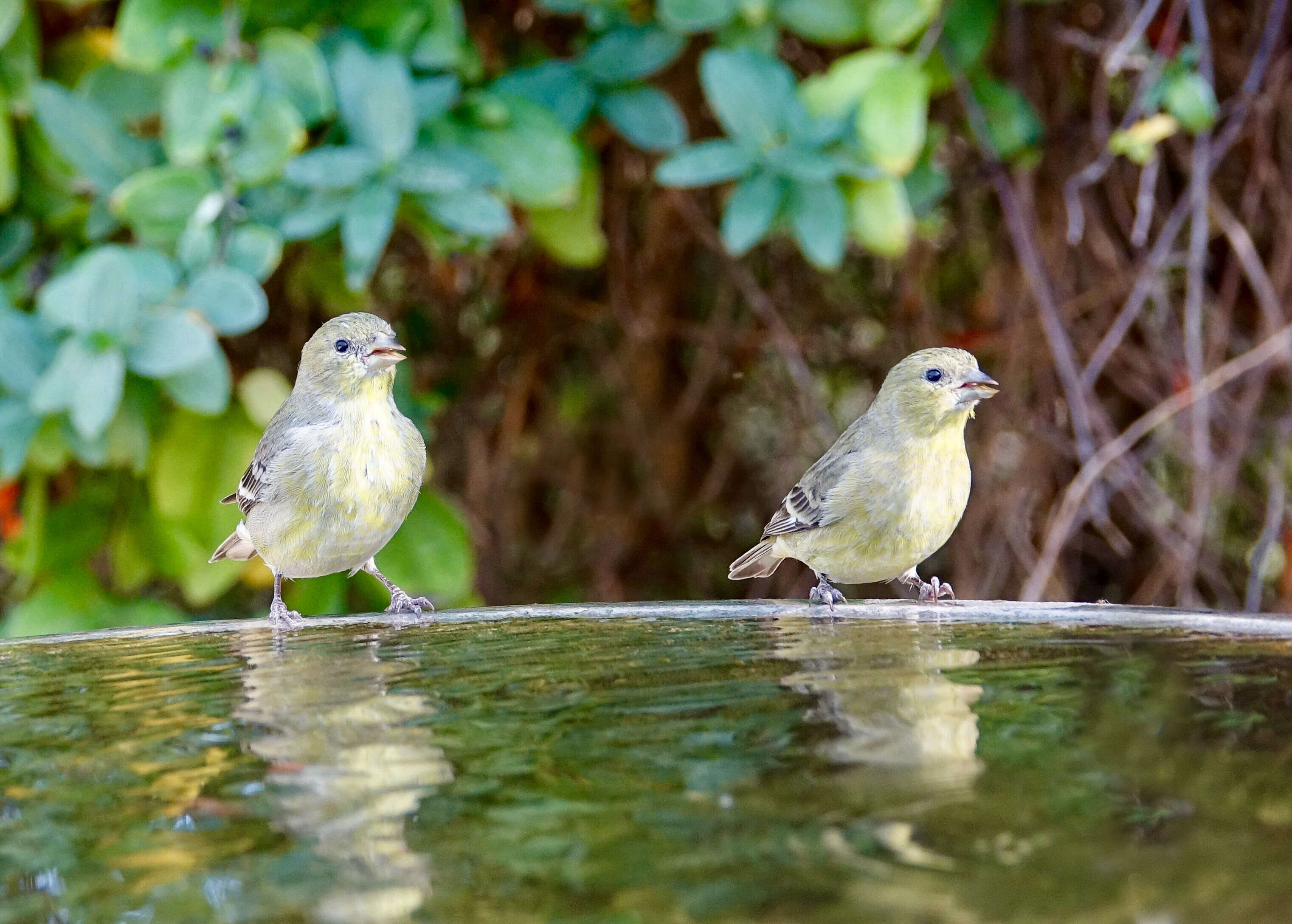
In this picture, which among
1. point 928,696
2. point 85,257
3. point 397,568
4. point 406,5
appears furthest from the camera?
point 397,568

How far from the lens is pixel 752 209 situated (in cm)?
329

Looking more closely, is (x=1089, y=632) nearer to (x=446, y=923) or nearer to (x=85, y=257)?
(x=446, y=923)

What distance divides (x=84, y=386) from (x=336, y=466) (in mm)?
511

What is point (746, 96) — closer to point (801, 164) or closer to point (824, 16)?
point (801, 164)

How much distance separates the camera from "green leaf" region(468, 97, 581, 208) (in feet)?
11.1

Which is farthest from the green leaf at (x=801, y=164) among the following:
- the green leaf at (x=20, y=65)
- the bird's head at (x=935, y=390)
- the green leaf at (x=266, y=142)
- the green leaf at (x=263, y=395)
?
the green leaf at (x=20, y=65)

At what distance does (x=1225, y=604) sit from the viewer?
477 centimetres

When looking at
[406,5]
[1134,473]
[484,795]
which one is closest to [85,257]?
[406,5]

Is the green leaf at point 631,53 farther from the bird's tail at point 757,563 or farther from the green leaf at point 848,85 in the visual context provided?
the bird's tail at point 757,563

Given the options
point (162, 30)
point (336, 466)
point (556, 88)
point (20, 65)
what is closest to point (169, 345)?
point (336, 466)

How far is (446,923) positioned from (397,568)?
103 inches

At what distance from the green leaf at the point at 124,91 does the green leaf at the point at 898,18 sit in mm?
1660

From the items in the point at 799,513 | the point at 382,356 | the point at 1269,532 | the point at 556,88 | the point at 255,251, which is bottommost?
the point at 1269,532

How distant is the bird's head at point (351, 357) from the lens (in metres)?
3.12
